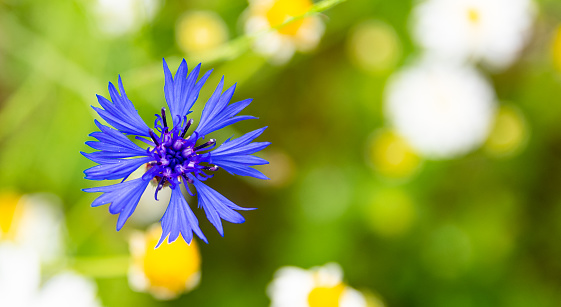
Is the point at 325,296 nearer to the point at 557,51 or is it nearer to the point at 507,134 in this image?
the point at 507,134

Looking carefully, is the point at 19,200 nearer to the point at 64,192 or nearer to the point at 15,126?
the point at 64,192

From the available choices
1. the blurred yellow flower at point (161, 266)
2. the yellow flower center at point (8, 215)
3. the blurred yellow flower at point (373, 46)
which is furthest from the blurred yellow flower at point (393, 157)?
the yellow flower center at point (8, 215)

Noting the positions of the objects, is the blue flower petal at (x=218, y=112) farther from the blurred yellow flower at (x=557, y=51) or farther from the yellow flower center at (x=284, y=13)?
the blurred yellow flower at (x=557, y=51)

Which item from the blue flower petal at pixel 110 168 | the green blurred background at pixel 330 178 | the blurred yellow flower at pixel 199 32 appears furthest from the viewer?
the green blurred background at pixel 330 178

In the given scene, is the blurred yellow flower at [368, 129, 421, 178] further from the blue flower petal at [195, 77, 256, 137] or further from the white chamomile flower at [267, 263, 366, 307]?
the blue flower petal at [195, 77, 256, 137]

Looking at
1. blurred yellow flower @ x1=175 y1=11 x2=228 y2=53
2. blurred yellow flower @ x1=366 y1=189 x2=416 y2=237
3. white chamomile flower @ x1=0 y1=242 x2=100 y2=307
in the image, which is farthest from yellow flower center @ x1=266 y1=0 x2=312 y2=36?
white chamomile flower @ x1=0 y1=242 x2=100 y2=307

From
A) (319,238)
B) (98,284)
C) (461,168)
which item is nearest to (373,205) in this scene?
(319,238)
